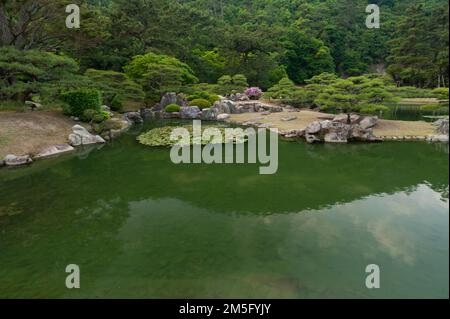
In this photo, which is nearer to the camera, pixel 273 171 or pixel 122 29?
pixel 273 171

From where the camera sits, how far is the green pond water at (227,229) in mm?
5066

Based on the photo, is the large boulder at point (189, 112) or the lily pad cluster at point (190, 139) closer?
the lily pad cluster at point (190, 139)

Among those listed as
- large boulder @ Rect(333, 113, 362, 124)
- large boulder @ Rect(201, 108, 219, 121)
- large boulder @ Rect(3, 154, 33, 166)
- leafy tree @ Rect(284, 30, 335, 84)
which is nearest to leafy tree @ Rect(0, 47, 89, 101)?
large boulder @ Rect(3, 154, 33, 166)

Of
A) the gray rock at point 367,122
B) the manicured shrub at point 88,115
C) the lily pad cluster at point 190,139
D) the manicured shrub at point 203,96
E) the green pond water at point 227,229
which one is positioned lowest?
the green pond water at point 227,229

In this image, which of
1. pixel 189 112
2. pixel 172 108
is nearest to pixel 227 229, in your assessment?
pixel 189 112

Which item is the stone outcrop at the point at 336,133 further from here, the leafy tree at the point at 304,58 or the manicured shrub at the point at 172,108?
the leafy tree at the point at 304,58

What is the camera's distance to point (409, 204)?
800 centimetres

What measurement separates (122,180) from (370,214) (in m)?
7.37

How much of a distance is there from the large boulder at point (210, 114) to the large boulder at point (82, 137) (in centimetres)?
894

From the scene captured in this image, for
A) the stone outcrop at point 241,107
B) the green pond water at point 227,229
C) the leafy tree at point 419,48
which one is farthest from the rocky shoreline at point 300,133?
the leafy tree at point 419,48

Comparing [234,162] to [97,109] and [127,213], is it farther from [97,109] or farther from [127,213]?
[97,109]

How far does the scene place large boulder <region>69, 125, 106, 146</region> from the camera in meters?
15.3

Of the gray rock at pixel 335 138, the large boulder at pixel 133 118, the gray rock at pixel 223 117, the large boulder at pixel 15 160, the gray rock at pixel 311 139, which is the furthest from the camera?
the gray rock at pixel 223 117
